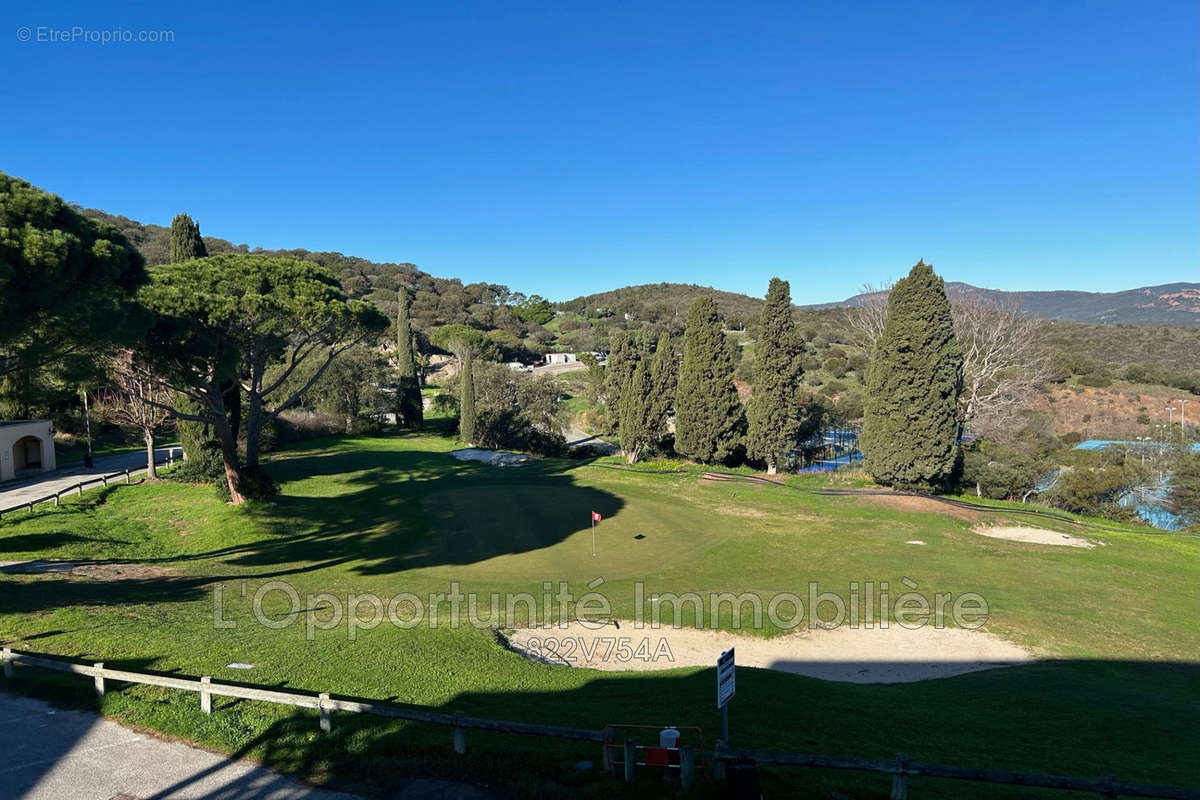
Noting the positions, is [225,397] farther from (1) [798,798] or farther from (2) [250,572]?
(1) [798,798]

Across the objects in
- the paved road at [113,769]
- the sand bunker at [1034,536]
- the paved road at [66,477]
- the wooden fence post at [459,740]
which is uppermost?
the paved road at [66,477]

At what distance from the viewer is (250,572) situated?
17.8m

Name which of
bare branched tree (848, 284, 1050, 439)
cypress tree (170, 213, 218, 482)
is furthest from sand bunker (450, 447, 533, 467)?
bare branched tree (848, 284, 1050, 439)

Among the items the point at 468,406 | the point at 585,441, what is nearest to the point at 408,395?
the point at 468,406

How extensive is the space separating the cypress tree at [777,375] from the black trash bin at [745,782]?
2983cm

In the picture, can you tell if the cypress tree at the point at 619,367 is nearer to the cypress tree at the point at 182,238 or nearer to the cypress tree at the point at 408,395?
the cypress tree at the point at 408,395

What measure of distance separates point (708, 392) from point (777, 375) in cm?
412

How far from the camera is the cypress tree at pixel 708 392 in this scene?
35938mm

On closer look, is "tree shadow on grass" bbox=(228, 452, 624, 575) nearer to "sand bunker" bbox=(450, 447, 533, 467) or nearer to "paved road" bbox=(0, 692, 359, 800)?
"sand bunker" bbox=(450, 447, 533, 467)

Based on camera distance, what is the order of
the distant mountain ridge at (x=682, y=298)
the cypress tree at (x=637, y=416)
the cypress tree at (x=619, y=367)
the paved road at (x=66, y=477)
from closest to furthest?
the paved road at (x=66, y=477)
the cypress tree at (x=637, y=416)
the cypress tree at (x=619, y=367)
the distant mountain ridge at (x=682, y=298)

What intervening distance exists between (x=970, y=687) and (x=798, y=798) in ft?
22.8

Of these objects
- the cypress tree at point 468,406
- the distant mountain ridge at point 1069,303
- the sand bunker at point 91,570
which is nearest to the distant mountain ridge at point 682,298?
the distant mountain ridge at point 1069,303

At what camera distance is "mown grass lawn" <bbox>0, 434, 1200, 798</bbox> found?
299 inches

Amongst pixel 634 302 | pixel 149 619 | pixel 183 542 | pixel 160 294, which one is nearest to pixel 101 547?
pixel 183 542
